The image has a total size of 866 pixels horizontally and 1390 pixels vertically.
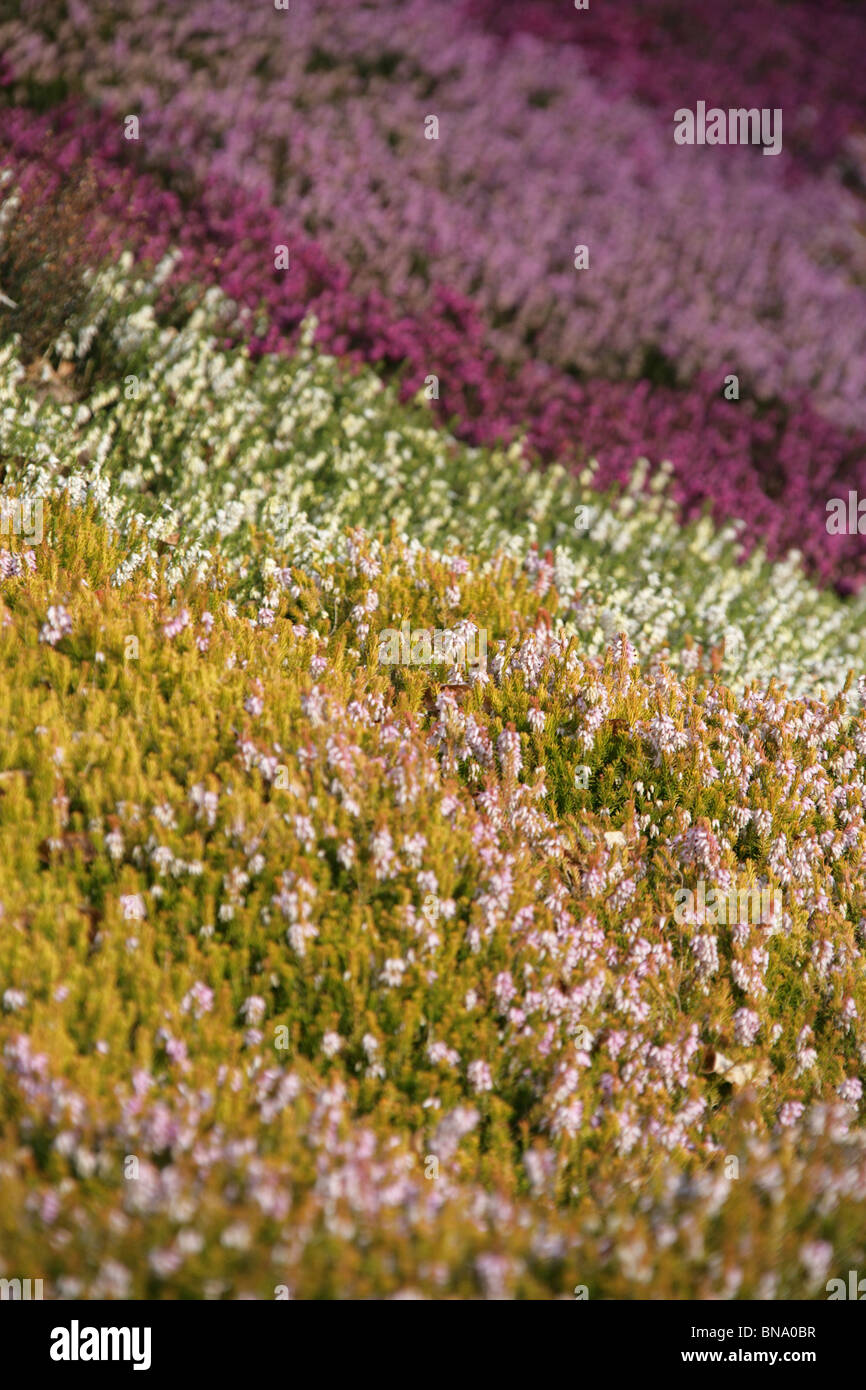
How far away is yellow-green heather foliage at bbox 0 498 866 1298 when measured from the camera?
2.59 m

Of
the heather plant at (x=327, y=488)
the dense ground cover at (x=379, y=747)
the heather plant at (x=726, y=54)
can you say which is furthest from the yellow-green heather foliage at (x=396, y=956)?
the heather plant at (x=726, y=54)

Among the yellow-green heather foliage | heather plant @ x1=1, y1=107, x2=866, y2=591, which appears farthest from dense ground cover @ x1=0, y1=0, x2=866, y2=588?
the yellow-green heather foliage

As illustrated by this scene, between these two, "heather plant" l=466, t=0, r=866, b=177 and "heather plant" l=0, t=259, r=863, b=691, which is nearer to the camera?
"heather plant" l=0, t=259, r=863, b=691

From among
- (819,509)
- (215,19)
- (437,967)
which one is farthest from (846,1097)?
(215,19)

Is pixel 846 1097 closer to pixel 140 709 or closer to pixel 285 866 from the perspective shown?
pixel 285 866

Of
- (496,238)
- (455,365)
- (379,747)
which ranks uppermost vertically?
(496,238)

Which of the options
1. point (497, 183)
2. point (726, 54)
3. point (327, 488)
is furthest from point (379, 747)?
point (726, 54)

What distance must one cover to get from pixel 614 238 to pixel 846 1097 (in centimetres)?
936

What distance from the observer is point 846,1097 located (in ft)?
12.2

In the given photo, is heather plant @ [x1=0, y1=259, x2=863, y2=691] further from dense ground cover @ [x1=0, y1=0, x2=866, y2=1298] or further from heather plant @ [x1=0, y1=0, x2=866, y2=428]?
heather plant @ [x1=0, y1=0, x2=866, y2=428]

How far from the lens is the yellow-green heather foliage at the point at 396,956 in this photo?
2.59 m

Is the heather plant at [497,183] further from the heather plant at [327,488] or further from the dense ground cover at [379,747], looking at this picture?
the heather plant at [327,488]

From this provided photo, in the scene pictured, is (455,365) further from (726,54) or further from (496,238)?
(726,54)

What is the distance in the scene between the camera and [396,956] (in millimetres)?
3471
